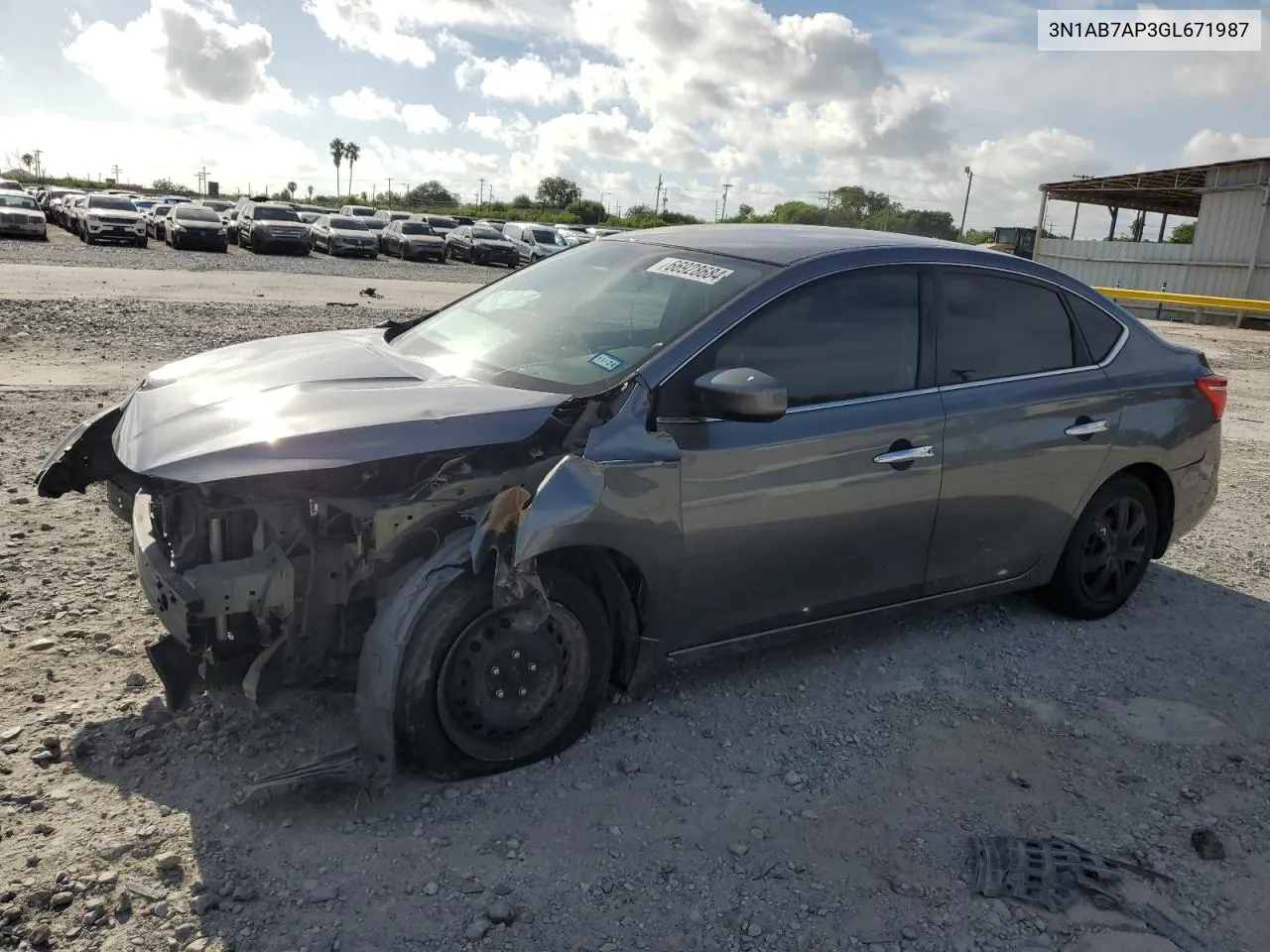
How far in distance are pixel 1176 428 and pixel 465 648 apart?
11.8ft

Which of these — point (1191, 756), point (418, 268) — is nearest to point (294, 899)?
point (1191, 756)

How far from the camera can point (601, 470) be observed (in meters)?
2.99

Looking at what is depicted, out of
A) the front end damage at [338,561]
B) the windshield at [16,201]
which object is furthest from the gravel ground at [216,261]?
the front end damage at [338,561]

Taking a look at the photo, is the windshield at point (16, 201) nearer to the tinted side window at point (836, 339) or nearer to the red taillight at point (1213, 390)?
the tinted side window at point (836, 339)

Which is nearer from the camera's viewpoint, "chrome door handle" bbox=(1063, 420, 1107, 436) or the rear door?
the rear door

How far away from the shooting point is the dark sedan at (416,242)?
32875 millimetres

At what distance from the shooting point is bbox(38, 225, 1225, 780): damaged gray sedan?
2.87 m

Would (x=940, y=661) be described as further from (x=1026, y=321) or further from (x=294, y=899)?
(x=294, y=899)

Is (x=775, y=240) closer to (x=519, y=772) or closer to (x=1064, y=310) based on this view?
(x=1064, y=310)

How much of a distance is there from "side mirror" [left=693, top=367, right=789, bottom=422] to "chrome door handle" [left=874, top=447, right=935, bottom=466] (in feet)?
2.16

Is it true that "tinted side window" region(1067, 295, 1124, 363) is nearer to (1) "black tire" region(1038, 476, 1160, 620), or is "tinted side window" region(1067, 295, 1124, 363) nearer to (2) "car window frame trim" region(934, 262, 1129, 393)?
(2) "car window frame trim" region(934, 262, 1129, 393)

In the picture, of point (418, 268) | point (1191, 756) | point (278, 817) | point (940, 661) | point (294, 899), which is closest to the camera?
point (294, 899)

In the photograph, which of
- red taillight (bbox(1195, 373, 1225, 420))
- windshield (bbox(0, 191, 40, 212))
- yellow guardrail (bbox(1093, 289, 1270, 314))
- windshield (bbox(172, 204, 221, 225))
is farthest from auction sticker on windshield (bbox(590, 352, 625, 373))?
windshield (bbox(0, 191, 40, 212))

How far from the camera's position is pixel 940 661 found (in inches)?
164
